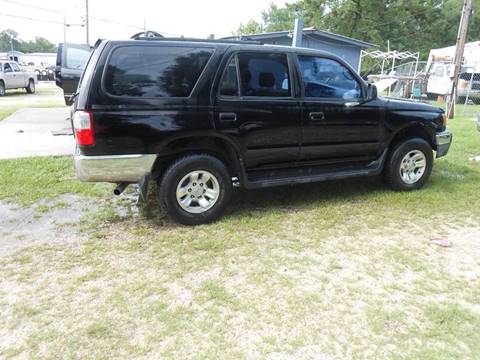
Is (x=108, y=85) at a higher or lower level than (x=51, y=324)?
higher

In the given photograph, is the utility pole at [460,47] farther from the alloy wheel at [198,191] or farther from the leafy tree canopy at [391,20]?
the leafy tree canopy at [391,20]

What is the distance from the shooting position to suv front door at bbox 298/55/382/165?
14.9 ft

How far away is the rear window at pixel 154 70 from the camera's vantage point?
3713mm

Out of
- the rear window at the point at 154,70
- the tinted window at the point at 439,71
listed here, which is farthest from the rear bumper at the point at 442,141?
the tinted window at the point at 439,71

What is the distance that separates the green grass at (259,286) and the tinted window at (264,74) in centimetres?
137

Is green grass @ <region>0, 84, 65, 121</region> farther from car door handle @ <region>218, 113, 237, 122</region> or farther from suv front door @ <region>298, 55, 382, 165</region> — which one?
suv front door @ <region>298, 55, 382, 165</region>

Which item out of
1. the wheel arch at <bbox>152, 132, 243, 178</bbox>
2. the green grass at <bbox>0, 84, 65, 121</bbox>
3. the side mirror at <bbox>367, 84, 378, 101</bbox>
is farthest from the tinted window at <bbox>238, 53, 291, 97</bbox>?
the green grass at <bbox>0, 84, 65, 121</bbox>

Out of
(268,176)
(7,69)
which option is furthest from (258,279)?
(7,69)

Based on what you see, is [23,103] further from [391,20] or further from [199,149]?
[391,20]

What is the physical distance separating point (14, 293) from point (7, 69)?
2060 centimetres

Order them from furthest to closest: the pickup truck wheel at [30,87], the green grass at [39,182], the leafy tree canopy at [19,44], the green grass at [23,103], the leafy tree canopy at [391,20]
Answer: the leafy tree canopy at [19,44] → the leafy tree canopy at [391,20] → the pickup truck wheel at [30,87] → the green grass at [23,103] → the green grass at [39,182]

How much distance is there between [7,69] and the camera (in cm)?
1992

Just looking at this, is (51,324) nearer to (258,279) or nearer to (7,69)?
(258,279)

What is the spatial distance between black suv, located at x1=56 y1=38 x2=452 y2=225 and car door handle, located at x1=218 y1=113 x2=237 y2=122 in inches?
0.4
